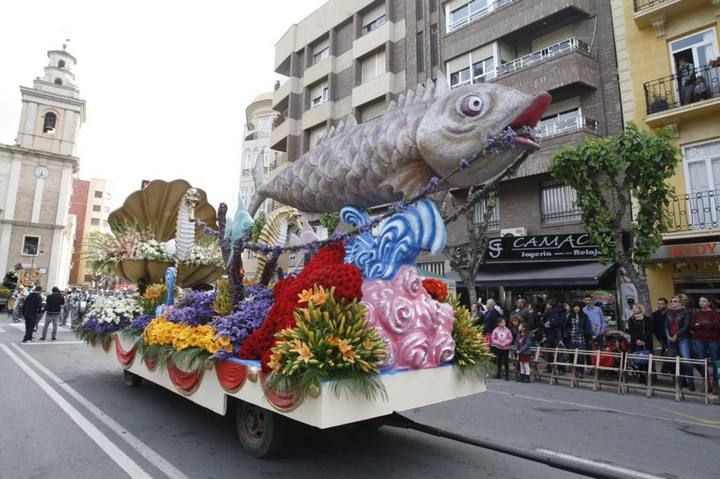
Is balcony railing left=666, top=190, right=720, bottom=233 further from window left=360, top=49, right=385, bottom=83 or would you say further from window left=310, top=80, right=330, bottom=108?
window left=310, top=80, right=330, bottom=108

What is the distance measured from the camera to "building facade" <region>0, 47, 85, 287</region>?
41.3 metres

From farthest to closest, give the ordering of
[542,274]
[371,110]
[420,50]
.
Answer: [371,110] → [420,50] → [542,274]

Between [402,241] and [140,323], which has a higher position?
[402,241]

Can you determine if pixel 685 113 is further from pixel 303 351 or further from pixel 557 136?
pixel 303 351

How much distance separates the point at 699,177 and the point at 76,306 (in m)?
23.2

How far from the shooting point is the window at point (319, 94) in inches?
988

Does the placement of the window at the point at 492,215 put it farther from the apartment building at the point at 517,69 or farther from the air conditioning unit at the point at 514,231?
the air conditioning unit at the point at 514,231

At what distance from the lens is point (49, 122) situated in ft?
145

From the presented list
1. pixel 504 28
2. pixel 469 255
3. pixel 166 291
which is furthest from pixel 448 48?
pixel 166 291

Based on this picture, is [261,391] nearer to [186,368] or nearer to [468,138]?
[186,368]

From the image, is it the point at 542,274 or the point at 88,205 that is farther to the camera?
the point at 88,205

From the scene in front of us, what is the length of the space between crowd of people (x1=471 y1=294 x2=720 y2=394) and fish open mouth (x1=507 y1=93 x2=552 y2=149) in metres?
4.18

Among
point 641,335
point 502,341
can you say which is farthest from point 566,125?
point 502,341

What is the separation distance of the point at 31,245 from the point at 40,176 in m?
6.94
